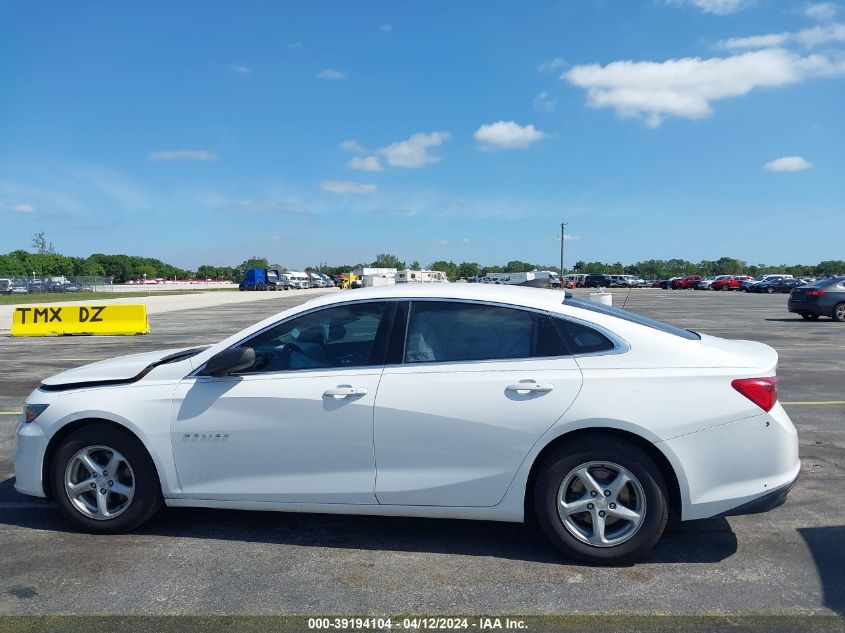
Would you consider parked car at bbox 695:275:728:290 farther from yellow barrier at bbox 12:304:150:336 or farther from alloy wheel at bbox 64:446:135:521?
alloy wheel at bbox 64:446:135:521

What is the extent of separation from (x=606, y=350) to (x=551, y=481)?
31.4 inches

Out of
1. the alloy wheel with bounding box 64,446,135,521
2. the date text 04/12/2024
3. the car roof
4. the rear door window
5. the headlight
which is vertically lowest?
the date text 04/12/2024

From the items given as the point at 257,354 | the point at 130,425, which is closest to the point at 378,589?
the point at 257,354

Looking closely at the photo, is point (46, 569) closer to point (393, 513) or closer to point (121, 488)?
point (121, 488)

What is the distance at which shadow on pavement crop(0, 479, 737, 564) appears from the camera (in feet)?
12.7

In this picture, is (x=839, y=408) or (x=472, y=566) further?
(x=839, y=408)

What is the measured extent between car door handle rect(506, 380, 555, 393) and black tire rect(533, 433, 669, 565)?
13.1 inches

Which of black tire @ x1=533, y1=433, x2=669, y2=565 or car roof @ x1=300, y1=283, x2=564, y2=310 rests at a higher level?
car roof @ x1=300, y1=283, x2=564, y2=310

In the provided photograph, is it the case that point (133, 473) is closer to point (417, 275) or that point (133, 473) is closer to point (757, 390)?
point (757, 390)

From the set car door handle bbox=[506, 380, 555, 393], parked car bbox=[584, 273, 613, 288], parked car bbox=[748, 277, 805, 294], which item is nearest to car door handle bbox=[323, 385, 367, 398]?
car door handle bbox=[506, 380, 555, 393]

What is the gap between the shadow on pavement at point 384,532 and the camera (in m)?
3.88

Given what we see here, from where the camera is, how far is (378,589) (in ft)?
11.2

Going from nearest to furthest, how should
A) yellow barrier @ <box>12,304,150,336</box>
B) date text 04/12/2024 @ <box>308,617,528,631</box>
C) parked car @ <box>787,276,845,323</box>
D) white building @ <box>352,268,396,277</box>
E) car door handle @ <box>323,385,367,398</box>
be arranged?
date text 04/12/2024 @ <box>308,617,528,631</box>, car door handle @ <box>323,385,367,398</box>, white building @ <box>352,268,396,277</box>, yellow barrier @ <box>12,304,150,336</box>, parked car @ <box>787,276,845,323</box>

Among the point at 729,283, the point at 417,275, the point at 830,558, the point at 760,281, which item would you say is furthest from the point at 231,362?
the point at 729,283
